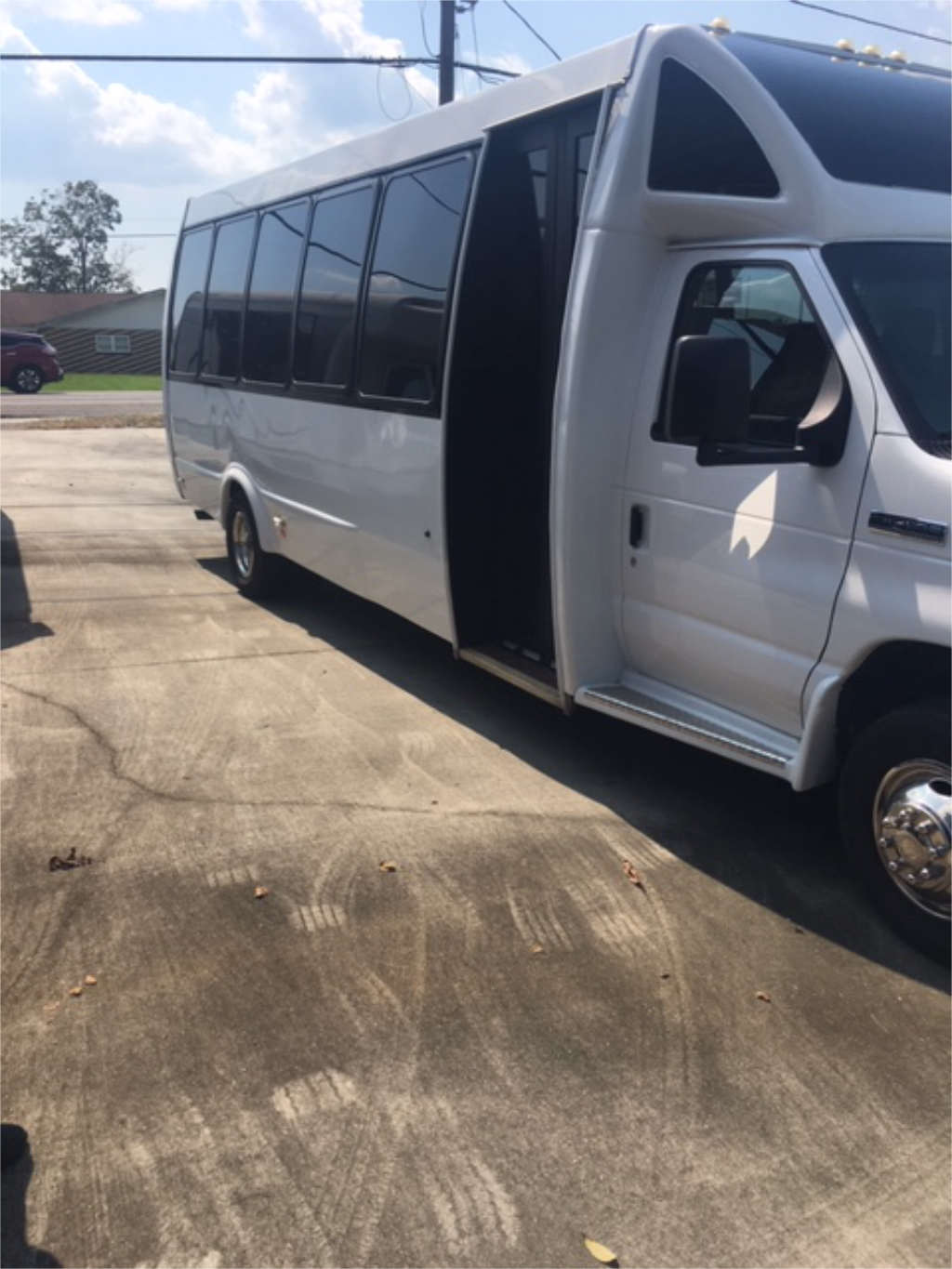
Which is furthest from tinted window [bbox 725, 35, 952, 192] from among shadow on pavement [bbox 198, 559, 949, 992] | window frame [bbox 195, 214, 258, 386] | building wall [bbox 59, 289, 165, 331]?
building wall [bbox 59, 289, 165, 331]

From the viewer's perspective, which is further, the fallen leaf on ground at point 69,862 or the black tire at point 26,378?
the black tire at point 26,378

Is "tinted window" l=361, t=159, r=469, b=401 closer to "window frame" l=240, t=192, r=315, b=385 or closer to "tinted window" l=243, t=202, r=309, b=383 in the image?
"window frame" l=240, t=192, r=315, b=385

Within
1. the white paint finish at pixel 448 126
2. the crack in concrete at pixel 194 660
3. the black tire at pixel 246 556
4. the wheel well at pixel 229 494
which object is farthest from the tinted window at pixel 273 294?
the crack in concrete at pixel 194 660

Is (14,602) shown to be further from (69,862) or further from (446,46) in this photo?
(446,46)

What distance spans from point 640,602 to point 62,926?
8.75 feet

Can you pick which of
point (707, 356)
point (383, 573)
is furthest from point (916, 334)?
point (383, 573)

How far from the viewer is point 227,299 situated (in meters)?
9.48

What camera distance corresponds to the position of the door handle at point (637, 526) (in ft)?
16.9

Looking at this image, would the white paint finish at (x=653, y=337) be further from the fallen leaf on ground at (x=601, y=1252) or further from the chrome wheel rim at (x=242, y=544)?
the chrome wheel rim at (x=242, y=544)

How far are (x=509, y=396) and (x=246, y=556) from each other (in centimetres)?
388

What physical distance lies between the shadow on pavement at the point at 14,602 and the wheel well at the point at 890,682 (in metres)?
5.49

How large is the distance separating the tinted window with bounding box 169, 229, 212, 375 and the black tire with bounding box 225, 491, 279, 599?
1472 mm

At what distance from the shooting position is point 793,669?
179 inches

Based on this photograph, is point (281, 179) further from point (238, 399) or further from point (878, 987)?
point (878, 987)
